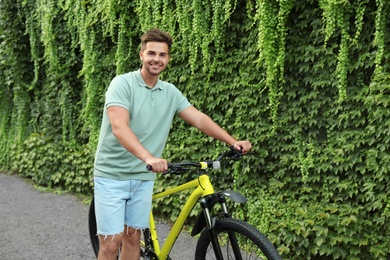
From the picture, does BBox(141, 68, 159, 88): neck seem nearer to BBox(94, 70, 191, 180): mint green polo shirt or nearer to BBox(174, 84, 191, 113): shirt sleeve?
BBox(94, 70, 191, 180): mint green polo shirt

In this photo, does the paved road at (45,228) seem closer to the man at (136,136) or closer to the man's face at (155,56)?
the man at (136,136)

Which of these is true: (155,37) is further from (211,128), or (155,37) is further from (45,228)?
(45,228)

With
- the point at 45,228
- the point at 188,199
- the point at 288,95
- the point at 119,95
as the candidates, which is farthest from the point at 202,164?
the point at 45,228

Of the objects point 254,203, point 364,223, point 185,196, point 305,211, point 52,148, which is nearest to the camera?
point 364,223

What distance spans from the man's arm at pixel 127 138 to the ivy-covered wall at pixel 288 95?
2.10 m

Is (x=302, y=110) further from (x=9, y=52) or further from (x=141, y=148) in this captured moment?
(x=9, y=52)

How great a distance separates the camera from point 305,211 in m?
4.96

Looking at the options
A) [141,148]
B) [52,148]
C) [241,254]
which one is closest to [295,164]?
[241,254]

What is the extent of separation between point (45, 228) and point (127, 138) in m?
3.66

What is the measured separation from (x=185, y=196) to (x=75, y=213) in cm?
181

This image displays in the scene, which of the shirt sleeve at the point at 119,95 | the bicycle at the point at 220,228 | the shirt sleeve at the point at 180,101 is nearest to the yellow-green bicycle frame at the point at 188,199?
the bicycle at the point at 220,228

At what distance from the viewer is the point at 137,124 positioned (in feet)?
11.6

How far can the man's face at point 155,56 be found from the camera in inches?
136

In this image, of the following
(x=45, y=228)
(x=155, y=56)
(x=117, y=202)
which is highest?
(x=155, y=56)
